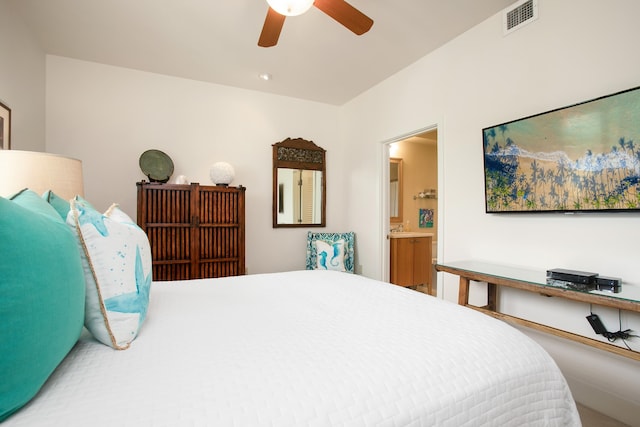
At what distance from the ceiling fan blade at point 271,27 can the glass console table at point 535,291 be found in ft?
6.73

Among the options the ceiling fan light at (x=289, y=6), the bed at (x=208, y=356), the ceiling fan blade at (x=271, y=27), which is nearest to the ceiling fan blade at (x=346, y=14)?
the ceiling fan light at (x=289, y=6)

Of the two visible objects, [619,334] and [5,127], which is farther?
[5,127]

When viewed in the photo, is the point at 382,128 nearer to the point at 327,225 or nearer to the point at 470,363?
the point at 327,225

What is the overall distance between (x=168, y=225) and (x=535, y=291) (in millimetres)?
2998

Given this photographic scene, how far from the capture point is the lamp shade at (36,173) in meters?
1.48

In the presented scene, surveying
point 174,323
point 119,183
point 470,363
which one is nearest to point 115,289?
point 174,323

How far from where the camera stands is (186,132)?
3551 mm

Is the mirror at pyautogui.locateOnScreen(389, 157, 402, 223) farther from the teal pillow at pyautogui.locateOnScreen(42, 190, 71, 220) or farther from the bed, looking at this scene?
the teal pillow at pyautogui.locateOnScreen(42, 190, 71, 220)

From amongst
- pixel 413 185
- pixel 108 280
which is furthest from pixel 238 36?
pixel 413 185

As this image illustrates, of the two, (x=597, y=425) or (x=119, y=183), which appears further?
(x=119, y=183)

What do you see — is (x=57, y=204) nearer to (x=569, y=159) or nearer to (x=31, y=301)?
(x=31, y=301)

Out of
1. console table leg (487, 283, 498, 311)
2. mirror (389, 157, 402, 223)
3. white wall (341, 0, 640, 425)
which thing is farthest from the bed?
mirror (389, 157, 402, 223)

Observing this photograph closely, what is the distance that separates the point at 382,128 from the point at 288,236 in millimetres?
1797

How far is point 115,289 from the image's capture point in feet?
2.87
